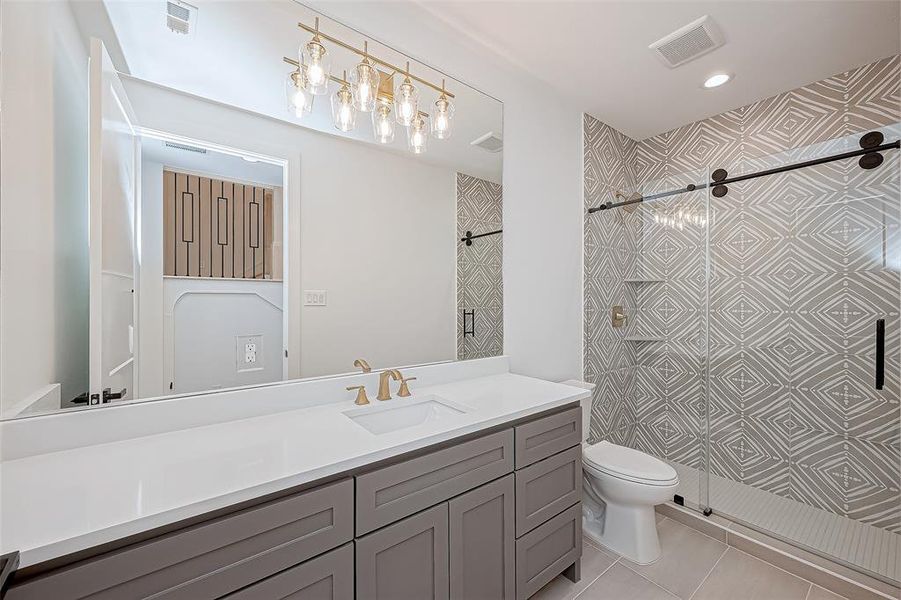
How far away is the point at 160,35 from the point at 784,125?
331cm

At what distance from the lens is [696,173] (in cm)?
243

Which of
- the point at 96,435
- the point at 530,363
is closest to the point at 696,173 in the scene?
the point at 530,363

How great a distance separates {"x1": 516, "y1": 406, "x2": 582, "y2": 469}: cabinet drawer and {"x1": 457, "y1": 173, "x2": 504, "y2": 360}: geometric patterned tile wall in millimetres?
577

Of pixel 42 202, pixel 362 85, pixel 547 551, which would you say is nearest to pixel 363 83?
pixel 362 85

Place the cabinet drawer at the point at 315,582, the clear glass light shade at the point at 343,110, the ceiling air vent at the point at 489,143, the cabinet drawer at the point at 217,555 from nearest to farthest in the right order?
the cabinet drawer at the point at 217,555, the cabinet drawer at the point at 315,582, the clear glass light shade at the point at 343,110, the ceiling air vent at the point at 489,143

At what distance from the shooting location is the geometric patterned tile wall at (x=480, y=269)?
6.52 ft

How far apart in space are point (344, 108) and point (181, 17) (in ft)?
1.87

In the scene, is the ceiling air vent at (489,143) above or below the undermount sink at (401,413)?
above

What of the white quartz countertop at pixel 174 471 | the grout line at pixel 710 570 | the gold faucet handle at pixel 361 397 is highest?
the gold faucet handle at pixel 361 397

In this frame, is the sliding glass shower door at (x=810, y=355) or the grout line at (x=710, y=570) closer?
the grout line at (x=710, y=570)

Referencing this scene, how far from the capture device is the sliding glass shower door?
6.27 ft

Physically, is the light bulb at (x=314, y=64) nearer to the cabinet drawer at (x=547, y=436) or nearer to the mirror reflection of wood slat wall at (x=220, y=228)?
the mirror reflection of wood slat wall at (x=220, y=228)

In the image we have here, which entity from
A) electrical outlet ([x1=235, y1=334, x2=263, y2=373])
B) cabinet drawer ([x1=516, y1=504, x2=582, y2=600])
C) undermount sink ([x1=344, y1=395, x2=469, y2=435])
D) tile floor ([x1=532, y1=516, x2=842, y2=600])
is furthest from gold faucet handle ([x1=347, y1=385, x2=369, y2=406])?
tile floor ([x1=532, y1=516, x2=842, y2=600])

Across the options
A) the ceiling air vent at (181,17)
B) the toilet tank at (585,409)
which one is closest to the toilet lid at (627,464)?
the toilet tank at (585,409)
